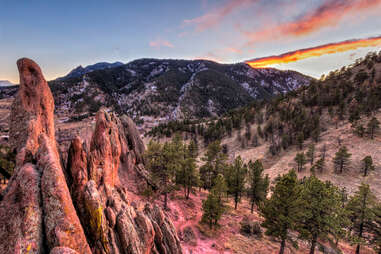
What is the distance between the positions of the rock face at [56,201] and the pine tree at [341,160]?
67.3 meters

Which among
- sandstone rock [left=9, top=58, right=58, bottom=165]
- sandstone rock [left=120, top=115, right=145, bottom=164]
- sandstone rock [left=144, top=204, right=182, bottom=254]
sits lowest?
sandstone rock [left=144, top=204, right=182, bottom=254]

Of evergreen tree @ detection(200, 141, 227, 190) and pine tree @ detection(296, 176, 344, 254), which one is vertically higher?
pine tree @ detection(296, 176, 344, 254)

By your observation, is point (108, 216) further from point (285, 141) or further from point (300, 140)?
point (285, 141)

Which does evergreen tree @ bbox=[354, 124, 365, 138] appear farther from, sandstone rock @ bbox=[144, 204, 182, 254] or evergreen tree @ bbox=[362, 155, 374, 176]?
sandstone rock @ bbox=[144, 204, 182, 254]

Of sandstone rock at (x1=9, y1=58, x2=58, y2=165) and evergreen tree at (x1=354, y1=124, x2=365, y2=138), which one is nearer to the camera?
sandstone rock at (x1=9, y1=58, x2=58, y2=165)

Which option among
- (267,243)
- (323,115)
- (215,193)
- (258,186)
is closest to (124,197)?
(215,193)

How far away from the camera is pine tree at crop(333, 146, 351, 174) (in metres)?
55.9

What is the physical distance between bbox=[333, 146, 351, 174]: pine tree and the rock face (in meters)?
67.3

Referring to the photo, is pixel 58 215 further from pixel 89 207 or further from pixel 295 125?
pixel 295 125

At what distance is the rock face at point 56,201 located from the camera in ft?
23.7

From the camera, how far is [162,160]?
94.1 feet

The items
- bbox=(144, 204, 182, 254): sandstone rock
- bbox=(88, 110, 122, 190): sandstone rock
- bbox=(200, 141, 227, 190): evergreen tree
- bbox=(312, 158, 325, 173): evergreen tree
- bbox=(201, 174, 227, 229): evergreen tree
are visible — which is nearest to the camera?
bbox=(88, 110, 122, 190): sandstone rock

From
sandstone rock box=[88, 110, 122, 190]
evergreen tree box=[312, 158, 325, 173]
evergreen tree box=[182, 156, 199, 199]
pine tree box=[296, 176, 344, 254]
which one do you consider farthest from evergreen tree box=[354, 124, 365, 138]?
sandstone rock box=[88, 110, 122, 190]

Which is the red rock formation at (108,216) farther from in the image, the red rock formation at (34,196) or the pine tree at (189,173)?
the pine tree at (189,173)
